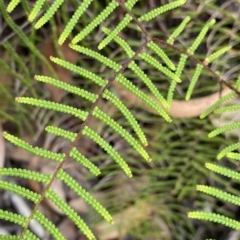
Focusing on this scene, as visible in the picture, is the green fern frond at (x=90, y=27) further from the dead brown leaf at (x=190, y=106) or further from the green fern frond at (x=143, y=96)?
the dead brown leaf at (x=190, y=106)

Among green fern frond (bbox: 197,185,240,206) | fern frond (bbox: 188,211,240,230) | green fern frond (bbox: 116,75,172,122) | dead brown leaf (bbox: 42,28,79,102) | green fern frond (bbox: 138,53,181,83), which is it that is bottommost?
fern frond (bbox: 188,211,240,230)

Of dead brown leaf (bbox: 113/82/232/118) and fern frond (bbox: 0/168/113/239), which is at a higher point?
dead brown leaf (bbox: 113/82/232/118)

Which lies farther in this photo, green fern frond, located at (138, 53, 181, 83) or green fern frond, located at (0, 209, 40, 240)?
green fern frond, located at (138, 53, 181, 83)

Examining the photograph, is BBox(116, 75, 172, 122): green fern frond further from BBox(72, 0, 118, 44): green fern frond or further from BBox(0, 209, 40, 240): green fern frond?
BBox(0, 209, 40, 240): green fern frond

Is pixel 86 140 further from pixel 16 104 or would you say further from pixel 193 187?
pixel 193 187

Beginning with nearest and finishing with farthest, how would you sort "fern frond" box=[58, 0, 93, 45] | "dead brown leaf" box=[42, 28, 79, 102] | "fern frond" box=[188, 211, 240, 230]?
1. "fern frond" box=[188, 211, 240, 230]
2. "fern frond" box=[58, 0, 93, 45]
3. "dead brown leaf" box=[42, 28, 79, 102]

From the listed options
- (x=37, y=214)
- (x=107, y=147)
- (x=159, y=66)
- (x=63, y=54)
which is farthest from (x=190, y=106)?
(x=37, y=214)

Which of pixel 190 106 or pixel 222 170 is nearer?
pixel 222 170

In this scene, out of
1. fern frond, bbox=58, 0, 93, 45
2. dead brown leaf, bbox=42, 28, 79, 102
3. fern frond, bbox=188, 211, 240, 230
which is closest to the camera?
fern frond, bbox=188, 211, 240, 230

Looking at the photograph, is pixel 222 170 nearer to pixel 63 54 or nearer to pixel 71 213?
pixel 71 213

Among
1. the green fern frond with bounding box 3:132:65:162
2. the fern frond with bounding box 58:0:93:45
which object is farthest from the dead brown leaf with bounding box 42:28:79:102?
the green fern frond with bounding box 3:132:65:162

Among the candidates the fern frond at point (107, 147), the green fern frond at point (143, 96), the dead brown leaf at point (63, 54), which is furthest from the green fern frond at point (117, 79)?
the dead brown leaf at point (63, 54)

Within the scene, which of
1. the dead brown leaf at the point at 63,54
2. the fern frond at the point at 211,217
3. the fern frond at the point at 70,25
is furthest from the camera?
the dead brown leaf at the point at 63,54
